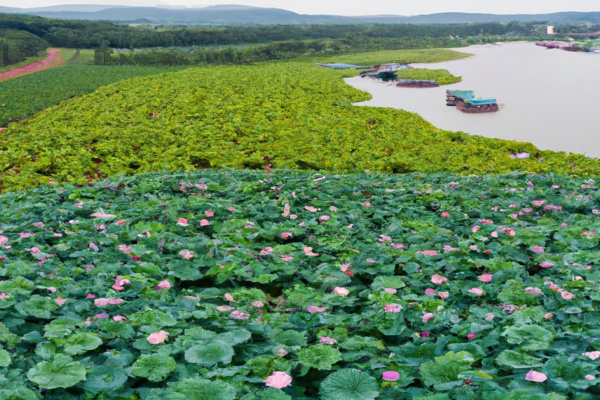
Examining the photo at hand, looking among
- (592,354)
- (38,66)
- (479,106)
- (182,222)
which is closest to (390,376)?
(592,354)

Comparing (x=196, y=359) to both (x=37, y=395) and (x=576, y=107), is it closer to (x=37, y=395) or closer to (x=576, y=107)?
(x=37, y=395)

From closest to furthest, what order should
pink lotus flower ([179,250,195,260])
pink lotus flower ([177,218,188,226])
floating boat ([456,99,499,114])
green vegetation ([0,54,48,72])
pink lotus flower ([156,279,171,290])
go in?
pink lotus flower ([156,279,171,290]), pink lotus flower ([179,250,195,260]), pink lotus flower ([177,218,188,226]), floating boat ([456,99,499,114]), green vegetation ([0,54,48,72])

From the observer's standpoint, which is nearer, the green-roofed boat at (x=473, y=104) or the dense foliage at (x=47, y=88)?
the green-roofed boat at (x=473, y=104)

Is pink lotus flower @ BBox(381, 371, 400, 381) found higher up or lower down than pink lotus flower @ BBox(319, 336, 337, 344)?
higher up

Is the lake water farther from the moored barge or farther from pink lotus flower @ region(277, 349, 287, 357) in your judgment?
pink lotus flower @ region(277, 349, 287, 357)

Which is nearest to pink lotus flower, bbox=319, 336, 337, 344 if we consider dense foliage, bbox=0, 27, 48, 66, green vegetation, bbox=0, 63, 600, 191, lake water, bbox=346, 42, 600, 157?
green vegetation, bbox=0, 63, 600, 191

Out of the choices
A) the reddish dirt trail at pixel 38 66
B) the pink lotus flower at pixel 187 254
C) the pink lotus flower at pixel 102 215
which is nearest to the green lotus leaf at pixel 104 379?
the pink lotus flower at pixel 187 254

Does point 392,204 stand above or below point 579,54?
below

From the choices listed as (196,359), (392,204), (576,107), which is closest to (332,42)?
(576,107)

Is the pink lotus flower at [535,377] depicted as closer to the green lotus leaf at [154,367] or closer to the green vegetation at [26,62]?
the green lotus leaf at [154,367]
